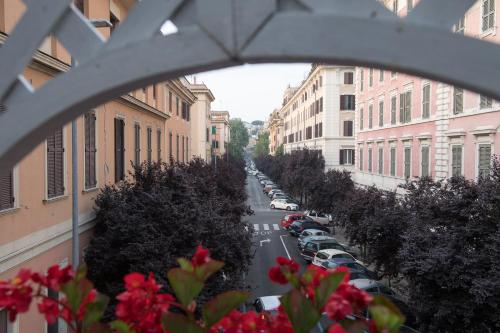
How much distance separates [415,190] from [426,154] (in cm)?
847

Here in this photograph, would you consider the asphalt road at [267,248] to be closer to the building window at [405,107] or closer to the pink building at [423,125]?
the pink building at [423,125]

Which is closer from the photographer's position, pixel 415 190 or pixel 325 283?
pixel 325 283

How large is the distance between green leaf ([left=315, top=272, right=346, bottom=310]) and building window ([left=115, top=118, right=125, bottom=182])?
14.3m

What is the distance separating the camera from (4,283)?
2203 millimetres

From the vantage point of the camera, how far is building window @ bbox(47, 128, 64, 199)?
10.5 meters

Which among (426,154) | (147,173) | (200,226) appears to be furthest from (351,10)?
(426,154)

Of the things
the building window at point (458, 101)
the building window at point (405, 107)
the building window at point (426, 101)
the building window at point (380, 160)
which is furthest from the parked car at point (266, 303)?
the building window at point (380, 160)

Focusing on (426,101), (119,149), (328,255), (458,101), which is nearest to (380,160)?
(426,101)

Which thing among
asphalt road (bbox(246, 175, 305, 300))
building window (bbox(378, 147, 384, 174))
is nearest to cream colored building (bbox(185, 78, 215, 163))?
asphalt road (bbox(246, 175, 305, 300))

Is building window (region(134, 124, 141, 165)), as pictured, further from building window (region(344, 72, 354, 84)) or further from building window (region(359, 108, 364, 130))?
building window (region(344, 72, 354, 84))

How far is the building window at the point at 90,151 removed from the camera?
42.4 ft

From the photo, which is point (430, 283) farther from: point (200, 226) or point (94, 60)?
point (94, 60)

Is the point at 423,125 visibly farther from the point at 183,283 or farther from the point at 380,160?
the point at 183,283

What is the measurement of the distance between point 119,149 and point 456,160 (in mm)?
14231
